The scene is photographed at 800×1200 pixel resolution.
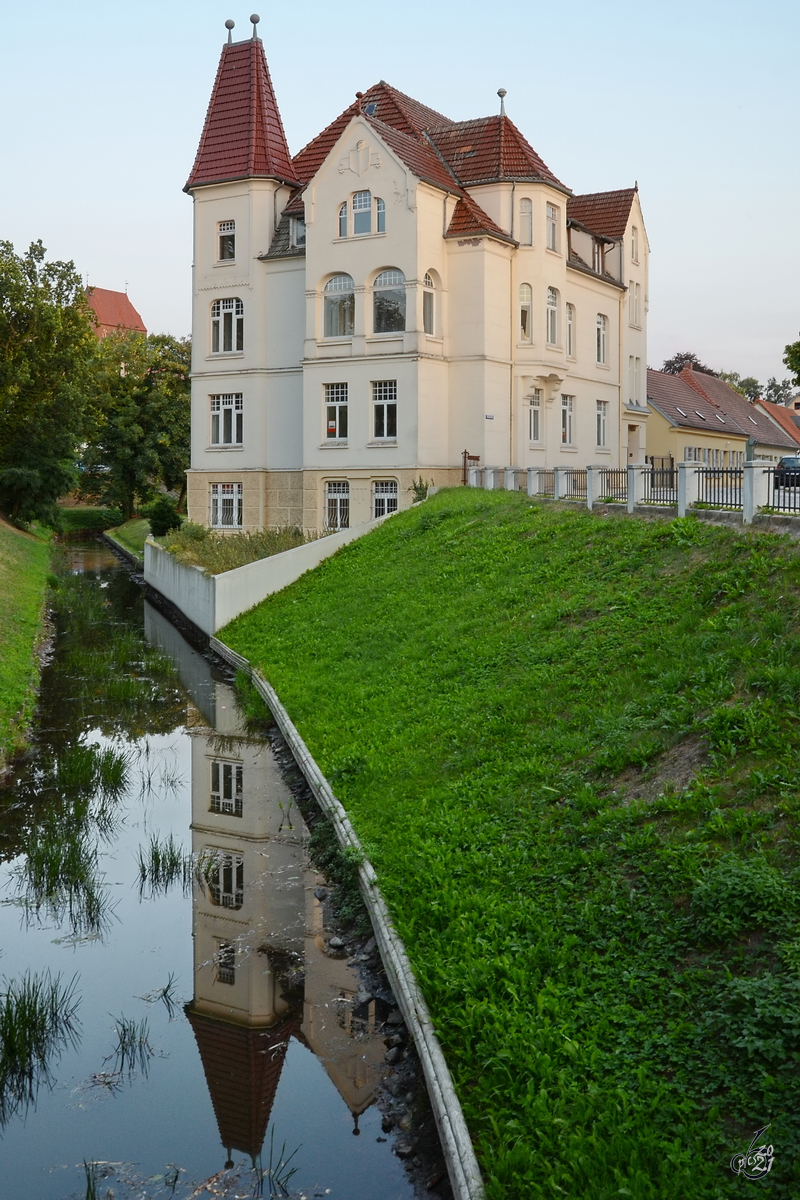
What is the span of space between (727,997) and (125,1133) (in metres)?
4.49

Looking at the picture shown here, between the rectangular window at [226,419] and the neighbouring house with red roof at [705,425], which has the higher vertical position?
the neighbouring house with red roof at [705,425]

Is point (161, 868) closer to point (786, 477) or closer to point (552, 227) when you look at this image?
point (786, 477)

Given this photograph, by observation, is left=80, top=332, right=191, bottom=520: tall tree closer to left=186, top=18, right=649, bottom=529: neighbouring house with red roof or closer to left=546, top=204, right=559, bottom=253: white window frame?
left=186, top=18, right=649, bottom=529: neighbouring house with red roof

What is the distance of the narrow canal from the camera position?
25.0 feet

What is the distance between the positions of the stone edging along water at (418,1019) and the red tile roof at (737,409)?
57.0 m

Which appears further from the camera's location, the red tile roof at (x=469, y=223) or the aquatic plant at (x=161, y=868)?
the red tile roof at (x=469, y=223)

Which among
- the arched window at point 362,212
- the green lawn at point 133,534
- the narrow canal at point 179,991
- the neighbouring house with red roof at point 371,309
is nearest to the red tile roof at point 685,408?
the neighbouring house with red roof at point 371,309

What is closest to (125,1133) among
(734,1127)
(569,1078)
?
(569,1078)

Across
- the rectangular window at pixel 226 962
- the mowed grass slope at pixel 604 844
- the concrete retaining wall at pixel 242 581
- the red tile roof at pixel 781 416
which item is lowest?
the rectangular window at pixel 226 962

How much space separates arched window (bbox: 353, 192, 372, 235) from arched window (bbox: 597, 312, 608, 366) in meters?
12.8

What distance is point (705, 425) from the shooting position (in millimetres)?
59438

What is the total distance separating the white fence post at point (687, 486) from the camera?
803 inches

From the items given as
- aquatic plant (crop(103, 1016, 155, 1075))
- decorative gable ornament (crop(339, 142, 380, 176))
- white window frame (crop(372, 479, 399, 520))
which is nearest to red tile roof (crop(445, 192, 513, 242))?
decorative gable ornament (crop(339, 142, 380, 176))

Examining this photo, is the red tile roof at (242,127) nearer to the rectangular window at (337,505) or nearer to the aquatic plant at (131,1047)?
the rectangular window at (337,505)
